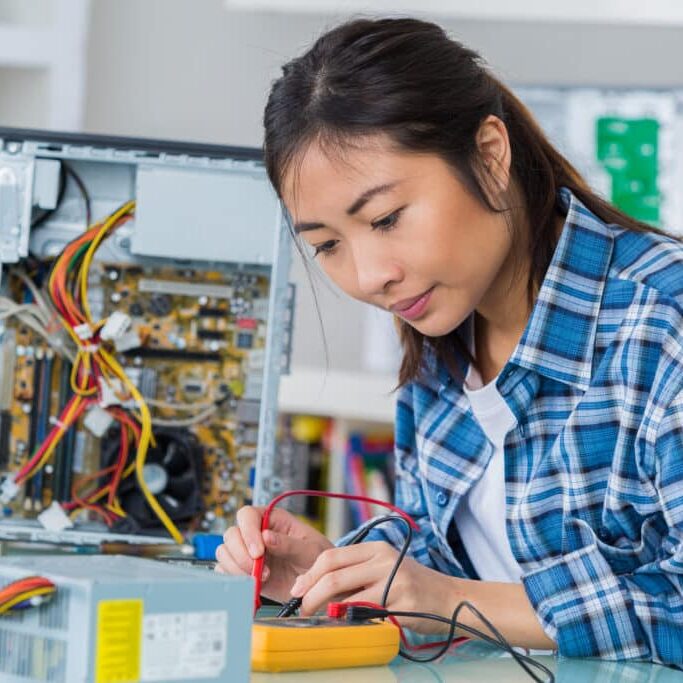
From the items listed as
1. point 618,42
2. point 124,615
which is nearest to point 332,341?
point 618,42

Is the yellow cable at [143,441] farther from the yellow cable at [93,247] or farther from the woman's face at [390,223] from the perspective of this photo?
the woman's face at [390,223]

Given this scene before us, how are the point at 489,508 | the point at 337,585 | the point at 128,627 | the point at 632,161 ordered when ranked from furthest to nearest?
1. the point at 632,161
2. the point at 489,508
3. the point at 337,585
4. the point at 128,627

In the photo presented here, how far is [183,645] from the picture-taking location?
0.68 m

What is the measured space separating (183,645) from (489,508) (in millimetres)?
635

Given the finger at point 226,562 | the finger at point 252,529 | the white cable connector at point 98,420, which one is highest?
the white cable connector at point 98,420

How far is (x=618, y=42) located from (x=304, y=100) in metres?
2.20

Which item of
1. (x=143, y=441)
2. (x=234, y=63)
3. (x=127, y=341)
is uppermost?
(x=234, y=63)

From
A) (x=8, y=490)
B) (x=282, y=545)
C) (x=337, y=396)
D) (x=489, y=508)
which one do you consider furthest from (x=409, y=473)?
(x=337, y=396)

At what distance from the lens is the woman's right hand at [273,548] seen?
1.11m

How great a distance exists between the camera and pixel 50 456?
1515 mm

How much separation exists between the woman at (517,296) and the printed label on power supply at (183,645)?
0.30m

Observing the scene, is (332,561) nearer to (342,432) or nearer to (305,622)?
(305,622)

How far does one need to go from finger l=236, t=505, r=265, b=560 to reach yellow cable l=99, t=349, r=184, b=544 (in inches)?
14.2

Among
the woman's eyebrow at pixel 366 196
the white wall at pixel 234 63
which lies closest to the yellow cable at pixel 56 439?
the woman's eyebrow at pixel 366 196
